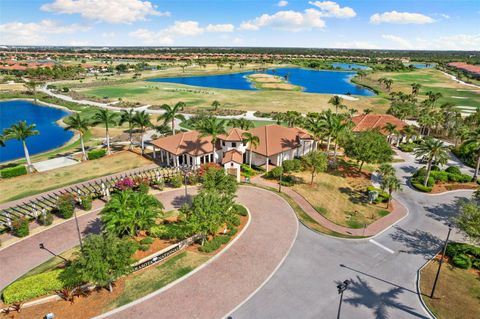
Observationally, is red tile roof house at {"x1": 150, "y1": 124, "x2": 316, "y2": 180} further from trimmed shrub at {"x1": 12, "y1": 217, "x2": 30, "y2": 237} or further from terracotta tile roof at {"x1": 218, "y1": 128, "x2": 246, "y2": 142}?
trimmed shrub at {"x1": 12, "y1": 217, "x2": 30, "y2": 237}

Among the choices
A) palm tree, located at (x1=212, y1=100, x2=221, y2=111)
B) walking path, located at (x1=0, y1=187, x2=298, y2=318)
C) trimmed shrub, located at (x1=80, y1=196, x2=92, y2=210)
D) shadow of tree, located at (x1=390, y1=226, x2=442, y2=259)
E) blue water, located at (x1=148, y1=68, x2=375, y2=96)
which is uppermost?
blue water, located at (x1=148, y1=68, x2=375, y2=96)

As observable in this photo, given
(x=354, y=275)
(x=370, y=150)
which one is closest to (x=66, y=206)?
(x=354, y=275)

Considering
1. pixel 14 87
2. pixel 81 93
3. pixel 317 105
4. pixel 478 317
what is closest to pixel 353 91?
pixel 317 105

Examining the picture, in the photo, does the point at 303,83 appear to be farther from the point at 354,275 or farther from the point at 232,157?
the point at 354,275

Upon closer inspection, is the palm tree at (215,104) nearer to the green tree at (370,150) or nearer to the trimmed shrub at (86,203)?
the green tree at (370,150)

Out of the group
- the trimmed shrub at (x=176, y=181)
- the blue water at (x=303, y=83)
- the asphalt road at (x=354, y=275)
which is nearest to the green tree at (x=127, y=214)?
the trimmed shrub at (x=176, y=181)

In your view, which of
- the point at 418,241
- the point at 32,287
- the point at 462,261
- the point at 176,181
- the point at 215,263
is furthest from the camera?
the point at 176,181

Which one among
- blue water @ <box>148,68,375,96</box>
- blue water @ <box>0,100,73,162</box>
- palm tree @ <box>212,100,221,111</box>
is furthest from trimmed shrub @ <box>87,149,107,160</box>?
blue water @ <box>148,68,375,96</box>
